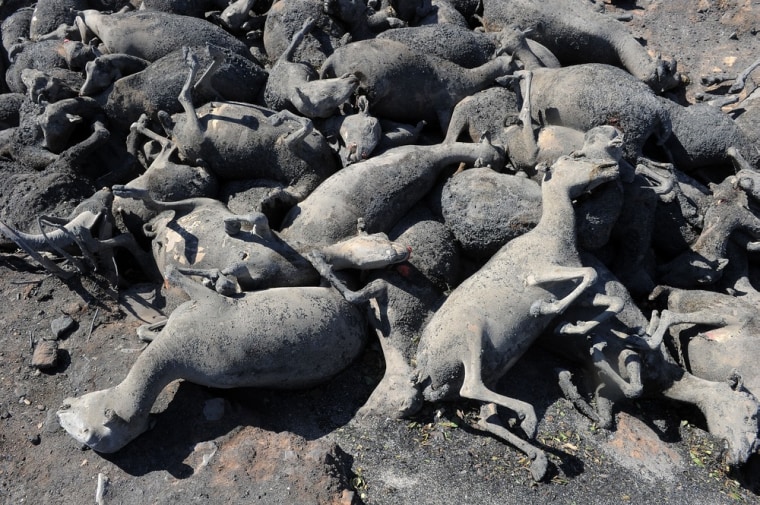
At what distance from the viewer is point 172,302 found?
4500 millimetres

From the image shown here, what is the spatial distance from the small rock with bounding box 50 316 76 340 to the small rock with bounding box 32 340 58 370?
0.09m

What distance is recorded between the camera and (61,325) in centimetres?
440

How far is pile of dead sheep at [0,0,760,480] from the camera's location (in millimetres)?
3955

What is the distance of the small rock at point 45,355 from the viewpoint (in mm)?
4152

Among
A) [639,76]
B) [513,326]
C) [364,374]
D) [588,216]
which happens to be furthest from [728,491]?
[639,76]

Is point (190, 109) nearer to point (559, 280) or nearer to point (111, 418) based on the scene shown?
point (111, 418)

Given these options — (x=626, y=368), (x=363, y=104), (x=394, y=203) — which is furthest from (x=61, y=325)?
(x=626, y=368)

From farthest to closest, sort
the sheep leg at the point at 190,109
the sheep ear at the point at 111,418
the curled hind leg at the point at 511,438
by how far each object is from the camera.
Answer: the sheep leg at the point at 190,109 → the curled hind leg at the point at 511,438 → the sheep ear at the point at 111,418

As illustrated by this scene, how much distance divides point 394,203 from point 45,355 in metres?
2.84

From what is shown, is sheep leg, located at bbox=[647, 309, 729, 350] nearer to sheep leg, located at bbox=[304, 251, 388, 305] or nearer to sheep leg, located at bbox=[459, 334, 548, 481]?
sheep leg, located at bbox=[459, 334, 548, 481]

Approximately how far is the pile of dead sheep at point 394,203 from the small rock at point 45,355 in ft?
1.89

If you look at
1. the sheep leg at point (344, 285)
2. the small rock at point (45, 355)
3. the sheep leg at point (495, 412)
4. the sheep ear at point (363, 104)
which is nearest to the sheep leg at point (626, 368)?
the sheep leg at point (495, 412)

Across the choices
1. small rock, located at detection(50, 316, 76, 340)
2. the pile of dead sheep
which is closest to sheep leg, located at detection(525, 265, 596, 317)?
the pile of dead sheep

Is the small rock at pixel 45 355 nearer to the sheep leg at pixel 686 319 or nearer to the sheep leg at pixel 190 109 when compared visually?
the sheep leg at pixel 190 109
